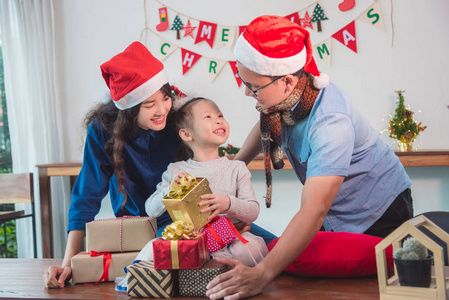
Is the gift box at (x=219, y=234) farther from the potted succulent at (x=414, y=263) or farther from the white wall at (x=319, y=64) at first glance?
the white wall at (x=319, y=64)

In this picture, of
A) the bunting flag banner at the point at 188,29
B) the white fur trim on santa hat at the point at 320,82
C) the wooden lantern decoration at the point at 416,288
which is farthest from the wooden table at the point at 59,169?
the wooden lantern decoration at the point at 416,288

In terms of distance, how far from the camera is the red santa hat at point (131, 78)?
1649 mm

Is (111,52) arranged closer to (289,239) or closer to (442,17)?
(442,17)

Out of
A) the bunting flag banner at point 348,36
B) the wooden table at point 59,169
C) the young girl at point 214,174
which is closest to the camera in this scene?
the young girl at point 214,174

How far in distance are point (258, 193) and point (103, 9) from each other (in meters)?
2.12

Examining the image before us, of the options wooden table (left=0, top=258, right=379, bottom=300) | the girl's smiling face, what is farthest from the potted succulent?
the girl's smiling face

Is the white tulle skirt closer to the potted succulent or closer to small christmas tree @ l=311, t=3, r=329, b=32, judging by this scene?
the potted succulent

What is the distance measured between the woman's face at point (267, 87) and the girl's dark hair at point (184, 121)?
0.35 m

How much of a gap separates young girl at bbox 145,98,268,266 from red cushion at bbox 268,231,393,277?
14 cm

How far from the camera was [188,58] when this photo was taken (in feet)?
13.5

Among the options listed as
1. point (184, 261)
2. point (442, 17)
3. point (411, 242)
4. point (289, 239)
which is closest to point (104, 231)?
point (184, 261)

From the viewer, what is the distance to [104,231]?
1.29m

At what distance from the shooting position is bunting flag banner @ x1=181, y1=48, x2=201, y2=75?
4109 millimetres

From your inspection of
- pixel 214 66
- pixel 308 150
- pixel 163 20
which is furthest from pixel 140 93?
pixel 163 20
